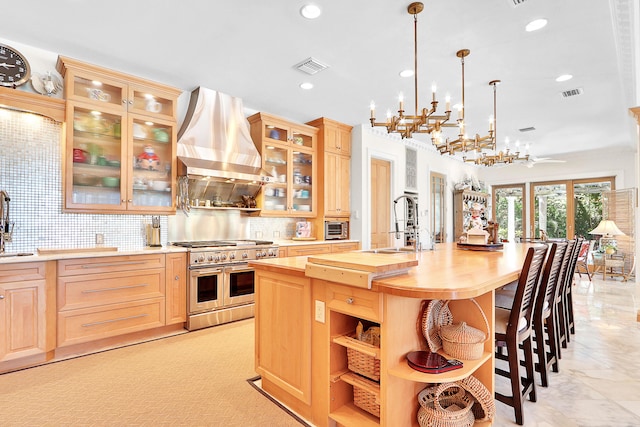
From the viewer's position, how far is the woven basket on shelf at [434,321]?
68.4 inches

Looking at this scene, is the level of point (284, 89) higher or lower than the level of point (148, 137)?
higher

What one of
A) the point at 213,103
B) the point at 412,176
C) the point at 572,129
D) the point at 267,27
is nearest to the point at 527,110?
the point at 572,129

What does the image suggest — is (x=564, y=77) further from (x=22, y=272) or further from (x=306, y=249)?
(x=22, y=272)

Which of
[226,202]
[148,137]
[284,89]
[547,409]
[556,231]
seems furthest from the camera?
[556,231]

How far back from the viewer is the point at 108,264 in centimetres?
310

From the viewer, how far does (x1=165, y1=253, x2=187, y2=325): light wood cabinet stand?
3484mm

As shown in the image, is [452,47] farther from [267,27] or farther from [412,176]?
[412,176]

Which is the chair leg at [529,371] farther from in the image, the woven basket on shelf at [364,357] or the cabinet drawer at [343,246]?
the cabinet drawer at [343,246]

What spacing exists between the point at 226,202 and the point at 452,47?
3225 millimetres

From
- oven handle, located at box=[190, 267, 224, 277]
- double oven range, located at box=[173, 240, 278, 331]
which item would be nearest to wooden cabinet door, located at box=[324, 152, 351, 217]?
double oven range, located at box=[173, 240, 278, 331]

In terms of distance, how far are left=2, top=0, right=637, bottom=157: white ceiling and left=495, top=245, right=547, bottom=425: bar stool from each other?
196 centimetres

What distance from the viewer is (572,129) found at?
19.2ft

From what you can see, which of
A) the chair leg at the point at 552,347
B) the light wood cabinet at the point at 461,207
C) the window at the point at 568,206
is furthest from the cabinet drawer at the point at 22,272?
the window at the point at 568,206

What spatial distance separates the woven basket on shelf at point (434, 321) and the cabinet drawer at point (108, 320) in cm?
277
